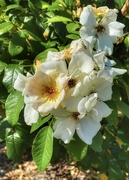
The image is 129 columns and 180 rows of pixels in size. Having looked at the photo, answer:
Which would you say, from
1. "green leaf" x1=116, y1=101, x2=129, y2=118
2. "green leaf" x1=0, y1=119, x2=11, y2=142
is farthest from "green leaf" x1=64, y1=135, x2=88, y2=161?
"green leaf" x1=0, y1=119, x2=11, y2=142

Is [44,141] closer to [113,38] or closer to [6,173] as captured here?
[113,38]

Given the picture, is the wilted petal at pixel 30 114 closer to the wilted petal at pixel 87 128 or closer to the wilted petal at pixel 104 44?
the wilted petal at pixel 87 128

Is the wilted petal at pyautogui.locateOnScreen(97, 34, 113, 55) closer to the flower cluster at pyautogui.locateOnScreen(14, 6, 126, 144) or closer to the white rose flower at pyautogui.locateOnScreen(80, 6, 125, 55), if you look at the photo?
the white rose flower at pyautogui.locateOnScreen(80, 6, 125, 55)

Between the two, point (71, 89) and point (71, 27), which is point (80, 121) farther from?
point (71, 27)

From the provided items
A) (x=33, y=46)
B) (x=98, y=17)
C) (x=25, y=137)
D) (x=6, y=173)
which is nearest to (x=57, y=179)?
(x=6, y=173)

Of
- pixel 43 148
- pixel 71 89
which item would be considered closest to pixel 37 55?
pixel 43 148

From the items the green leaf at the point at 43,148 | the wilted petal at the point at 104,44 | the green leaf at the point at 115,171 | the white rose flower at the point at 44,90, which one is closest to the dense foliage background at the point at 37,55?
the green leaf at the point at 43,148
